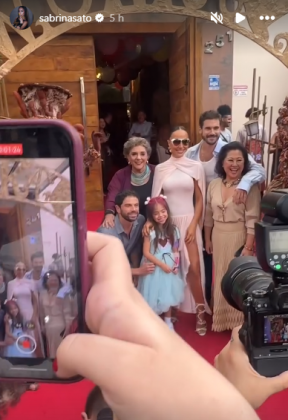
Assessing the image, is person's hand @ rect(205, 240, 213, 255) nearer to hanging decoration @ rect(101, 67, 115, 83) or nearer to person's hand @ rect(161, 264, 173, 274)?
person's hand @ rect(161, 264, 173, 274)

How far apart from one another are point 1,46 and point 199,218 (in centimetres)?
94

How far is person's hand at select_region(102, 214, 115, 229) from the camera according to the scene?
1.38 m

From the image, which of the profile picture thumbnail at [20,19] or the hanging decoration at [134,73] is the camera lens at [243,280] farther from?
Answer: the hanging decoration at [134,73]

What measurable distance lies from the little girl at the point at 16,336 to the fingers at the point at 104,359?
8 centimetres

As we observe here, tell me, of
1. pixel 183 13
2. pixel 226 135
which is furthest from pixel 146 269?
pixel 183 13

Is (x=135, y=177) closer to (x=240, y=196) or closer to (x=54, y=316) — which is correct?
(x=240, y=196)

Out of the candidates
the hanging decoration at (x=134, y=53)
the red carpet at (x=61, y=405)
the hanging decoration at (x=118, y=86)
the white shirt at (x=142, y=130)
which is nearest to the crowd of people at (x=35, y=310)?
the red carpet at (x=61, y=405)

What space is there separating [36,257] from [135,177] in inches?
44.3

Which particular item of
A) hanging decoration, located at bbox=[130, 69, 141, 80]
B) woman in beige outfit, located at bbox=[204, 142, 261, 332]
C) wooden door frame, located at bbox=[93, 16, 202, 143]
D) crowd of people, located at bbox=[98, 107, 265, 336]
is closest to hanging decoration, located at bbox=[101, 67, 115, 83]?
hanging decoration, located at bbox=[130, 69, 141, 80]

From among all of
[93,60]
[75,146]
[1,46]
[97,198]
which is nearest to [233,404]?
[75,146]

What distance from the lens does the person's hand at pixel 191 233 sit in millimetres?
1472

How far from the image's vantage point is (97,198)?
2.08 m

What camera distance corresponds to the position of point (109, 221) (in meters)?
1.38

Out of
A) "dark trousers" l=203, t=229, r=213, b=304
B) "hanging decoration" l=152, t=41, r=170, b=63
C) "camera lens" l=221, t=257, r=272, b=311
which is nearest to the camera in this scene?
"camera lens" l=221, t=257, r=272, b=311
